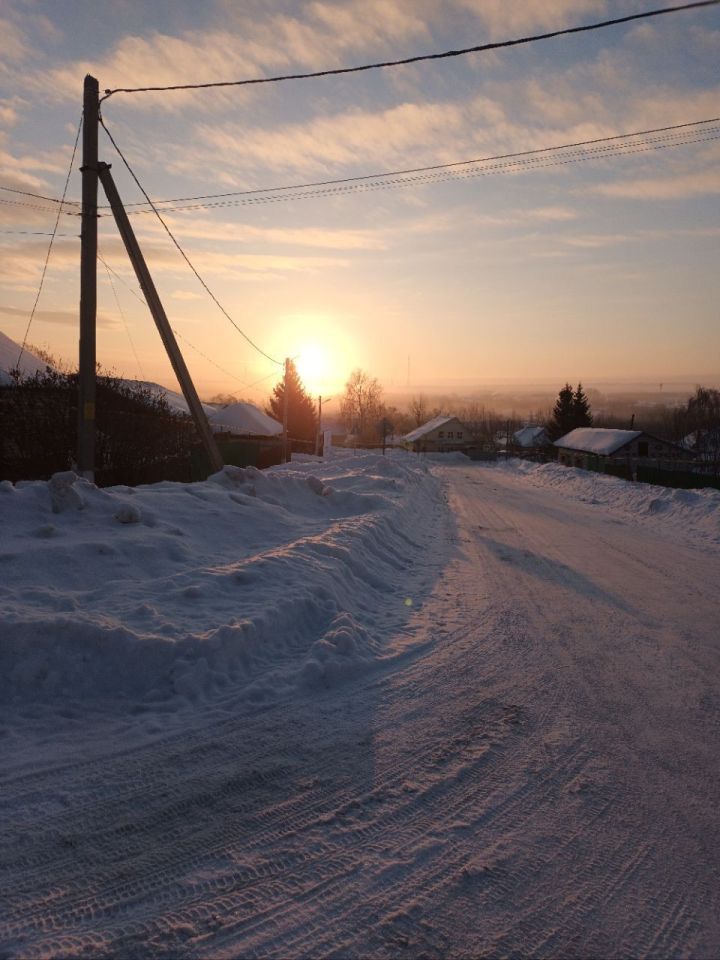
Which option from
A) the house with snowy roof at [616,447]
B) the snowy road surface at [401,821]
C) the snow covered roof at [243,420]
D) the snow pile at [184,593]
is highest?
the snow covered roof at [243,420]

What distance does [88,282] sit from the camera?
35.4 ft

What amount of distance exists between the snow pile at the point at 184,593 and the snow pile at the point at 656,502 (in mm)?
8631

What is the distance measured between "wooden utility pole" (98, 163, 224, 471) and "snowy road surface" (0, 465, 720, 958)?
29.2 ft

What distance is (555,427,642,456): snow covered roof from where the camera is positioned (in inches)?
1796

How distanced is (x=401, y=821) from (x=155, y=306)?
37.4 ft

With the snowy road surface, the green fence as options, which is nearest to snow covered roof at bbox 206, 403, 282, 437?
the green fence

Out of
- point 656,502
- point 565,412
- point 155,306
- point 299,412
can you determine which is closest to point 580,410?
point 565,412

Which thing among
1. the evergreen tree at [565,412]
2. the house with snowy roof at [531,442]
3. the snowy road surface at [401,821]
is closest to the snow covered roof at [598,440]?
the evergreen tree at [565,412]

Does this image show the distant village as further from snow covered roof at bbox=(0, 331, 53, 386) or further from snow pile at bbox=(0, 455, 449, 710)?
snow pile at bbox=(0, 455, 449, 710)

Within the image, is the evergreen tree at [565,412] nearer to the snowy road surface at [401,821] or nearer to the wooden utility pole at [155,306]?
the wooden utility pole at [155,306]

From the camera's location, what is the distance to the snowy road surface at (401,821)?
2684mm

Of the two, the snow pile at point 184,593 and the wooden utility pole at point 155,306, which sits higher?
the wooden utility pole at point 155,306

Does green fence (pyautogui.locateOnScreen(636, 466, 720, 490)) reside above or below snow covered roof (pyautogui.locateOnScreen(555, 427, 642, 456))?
below

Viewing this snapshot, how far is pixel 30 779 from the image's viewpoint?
375 cm
